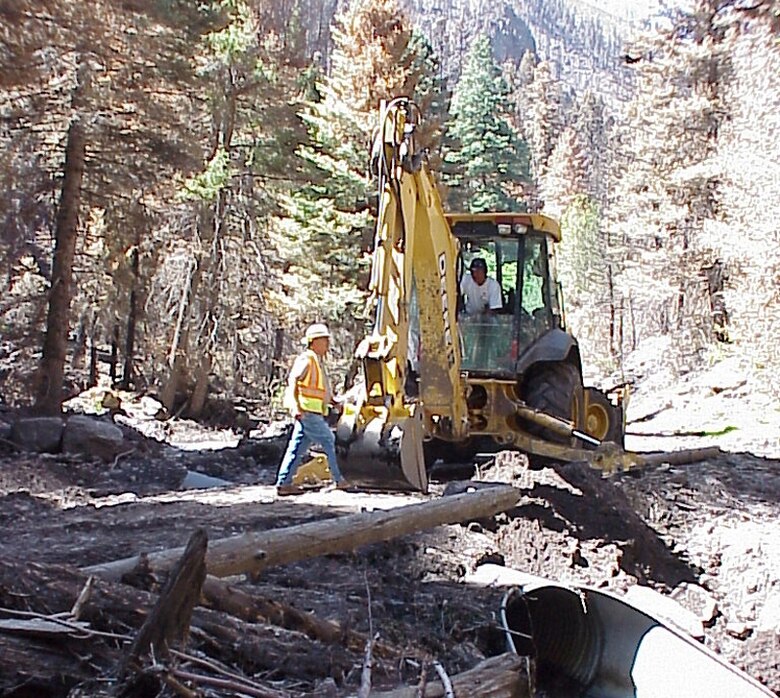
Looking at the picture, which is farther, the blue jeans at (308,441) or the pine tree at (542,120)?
the pine tree at (542,120)

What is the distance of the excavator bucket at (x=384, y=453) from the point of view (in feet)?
26.4

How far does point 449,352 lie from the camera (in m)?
9.14

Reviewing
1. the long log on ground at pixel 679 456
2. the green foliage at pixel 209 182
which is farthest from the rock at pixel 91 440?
the green foliage at pixel 209 182

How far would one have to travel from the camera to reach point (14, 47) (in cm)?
1202

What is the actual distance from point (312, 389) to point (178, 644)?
605 cm

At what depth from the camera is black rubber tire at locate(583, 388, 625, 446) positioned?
11.7m

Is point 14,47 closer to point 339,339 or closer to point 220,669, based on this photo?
point 220,669

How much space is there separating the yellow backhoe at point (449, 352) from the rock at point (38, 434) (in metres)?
6.12

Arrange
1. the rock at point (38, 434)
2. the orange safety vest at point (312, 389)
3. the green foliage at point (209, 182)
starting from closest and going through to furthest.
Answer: the orange safety vest at point (312, 389) → the rock at point (38, 434) → the green foliage at point (209, 182)

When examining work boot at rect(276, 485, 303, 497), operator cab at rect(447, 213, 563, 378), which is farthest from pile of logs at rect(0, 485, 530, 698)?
operator cab at rect(447, 213, 563, 378)

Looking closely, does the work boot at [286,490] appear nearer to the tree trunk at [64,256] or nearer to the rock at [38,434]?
the rock at [38,434]

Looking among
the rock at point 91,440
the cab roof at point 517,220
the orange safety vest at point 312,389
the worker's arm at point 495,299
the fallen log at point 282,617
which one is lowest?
the fallen log at point 282,617

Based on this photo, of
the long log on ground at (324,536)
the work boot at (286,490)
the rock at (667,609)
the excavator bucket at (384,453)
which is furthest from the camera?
the work boot at (286,490)

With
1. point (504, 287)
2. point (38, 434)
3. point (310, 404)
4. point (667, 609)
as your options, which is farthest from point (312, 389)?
point (38, 434)
